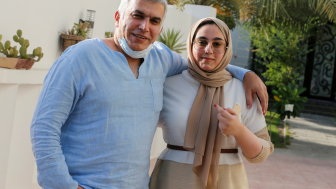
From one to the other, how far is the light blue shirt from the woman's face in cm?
42

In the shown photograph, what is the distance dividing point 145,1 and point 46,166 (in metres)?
0.80

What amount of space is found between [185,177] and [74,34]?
2.61 metres

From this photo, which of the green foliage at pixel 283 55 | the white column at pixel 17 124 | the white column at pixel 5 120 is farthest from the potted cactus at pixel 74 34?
the green foliage at pixel 283 55

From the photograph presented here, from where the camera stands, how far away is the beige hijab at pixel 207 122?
69.7 inches

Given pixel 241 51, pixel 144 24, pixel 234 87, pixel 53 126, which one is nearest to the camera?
pixel 53 126

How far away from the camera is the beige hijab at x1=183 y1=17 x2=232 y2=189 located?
177cm

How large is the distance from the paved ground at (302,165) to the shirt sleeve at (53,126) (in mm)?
3909

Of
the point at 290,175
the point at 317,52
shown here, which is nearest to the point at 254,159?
the point at 290,175

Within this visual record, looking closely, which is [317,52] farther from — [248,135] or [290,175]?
[248,135]

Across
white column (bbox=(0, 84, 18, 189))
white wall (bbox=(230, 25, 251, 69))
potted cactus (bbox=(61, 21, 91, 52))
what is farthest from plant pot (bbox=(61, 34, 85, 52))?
white wall (bbox=(230, 25, 251, 69))

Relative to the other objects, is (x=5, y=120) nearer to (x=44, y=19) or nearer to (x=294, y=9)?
(x=44, y=19)

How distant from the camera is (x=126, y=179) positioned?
1.51m

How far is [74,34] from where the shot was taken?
12.7ft

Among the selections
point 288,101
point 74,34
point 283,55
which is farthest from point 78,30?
point 283,55
